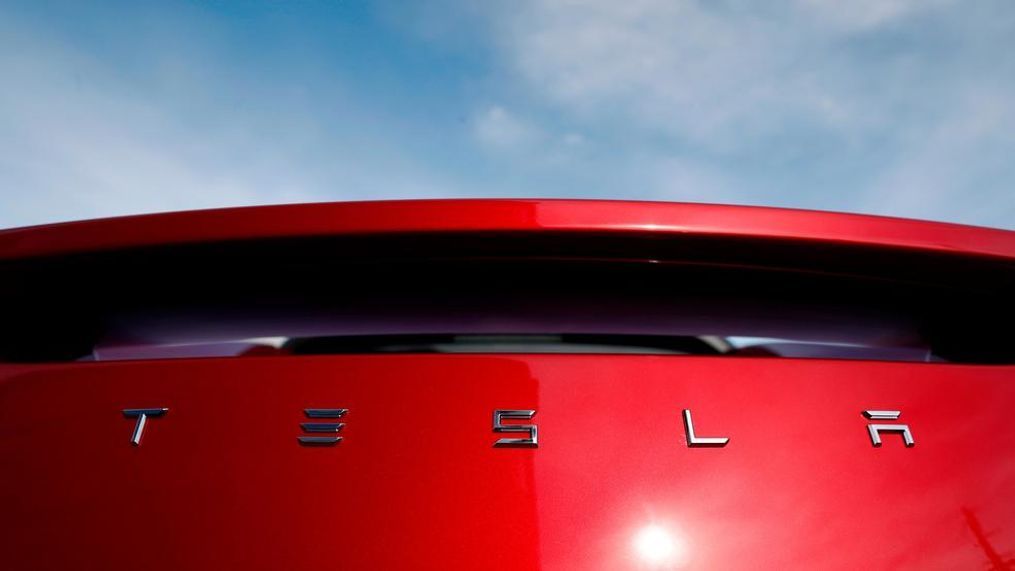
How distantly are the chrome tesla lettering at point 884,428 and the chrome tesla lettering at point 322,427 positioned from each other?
0.66 m

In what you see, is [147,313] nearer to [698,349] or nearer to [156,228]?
[156,228]

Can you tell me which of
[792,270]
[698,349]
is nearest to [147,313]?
[698,349]

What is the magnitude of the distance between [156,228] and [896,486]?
3.40 feet

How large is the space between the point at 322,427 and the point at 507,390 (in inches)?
9.2

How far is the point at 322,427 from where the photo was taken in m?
0.76

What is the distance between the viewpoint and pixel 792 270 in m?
0.91

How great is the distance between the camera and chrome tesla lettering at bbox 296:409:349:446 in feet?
2.46

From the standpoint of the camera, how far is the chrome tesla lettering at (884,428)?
0.77 meters

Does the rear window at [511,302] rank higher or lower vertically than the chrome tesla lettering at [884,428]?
higher

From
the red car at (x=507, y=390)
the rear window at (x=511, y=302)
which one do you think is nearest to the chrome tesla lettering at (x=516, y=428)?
the red car at (x=507, y=390)

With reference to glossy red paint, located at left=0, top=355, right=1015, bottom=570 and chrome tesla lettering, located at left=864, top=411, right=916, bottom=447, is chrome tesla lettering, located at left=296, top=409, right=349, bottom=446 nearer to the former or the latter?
glossy red paint, located at left=0, top=355, right=1015, bottom=570

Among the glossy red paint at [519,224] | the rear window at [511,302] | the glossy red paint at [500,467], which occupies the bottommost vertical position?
the glossy red paint at [500,467]

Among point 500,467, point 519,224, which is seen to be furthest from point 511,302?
point 500,467

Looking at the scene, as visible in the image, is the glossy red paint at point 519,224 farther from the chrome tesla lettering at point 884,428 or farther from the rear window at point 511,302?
the chrome tesla lettering at point 884,428
